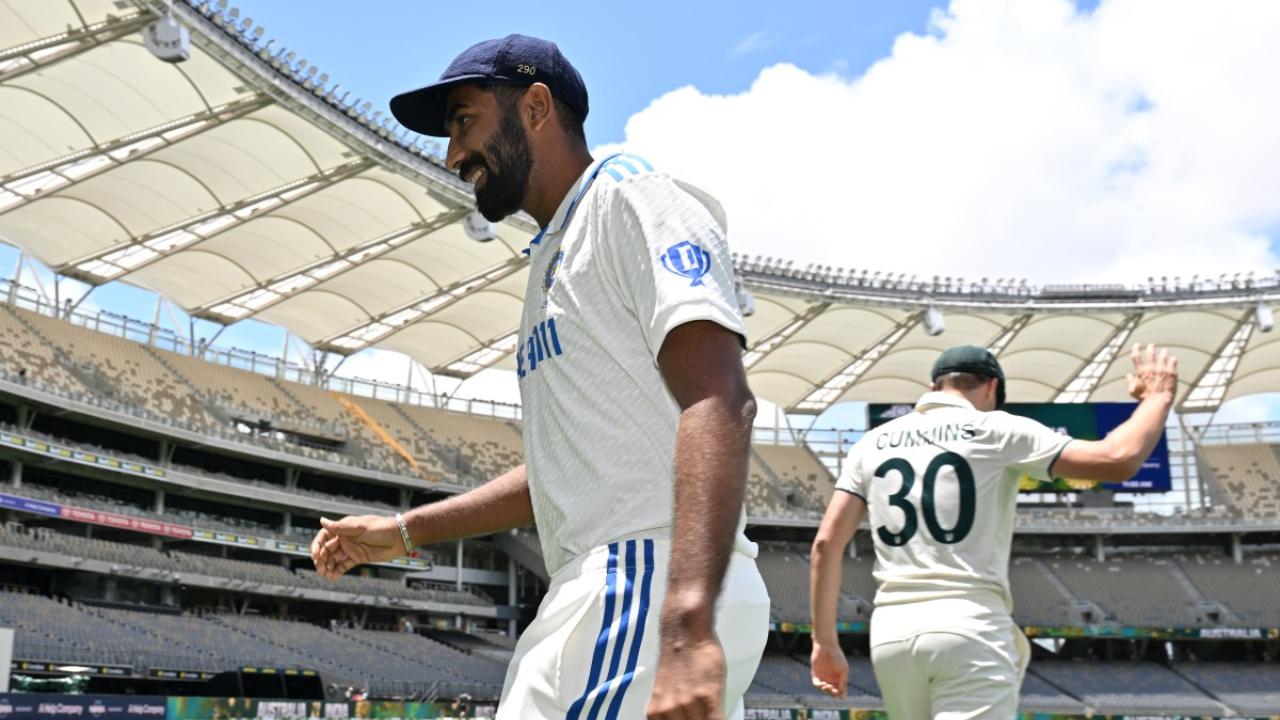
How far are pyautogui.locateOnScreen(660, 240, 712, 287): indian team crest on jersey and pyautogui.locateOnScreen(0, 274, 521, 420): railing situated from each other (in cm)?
4880

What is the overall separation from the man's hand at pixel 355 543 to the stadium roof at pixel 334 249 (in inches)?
1137

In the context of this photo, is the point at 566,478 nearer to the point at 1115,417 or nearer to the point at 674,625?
the point at 674,625

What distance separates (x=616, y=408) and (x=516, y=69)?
90 cm

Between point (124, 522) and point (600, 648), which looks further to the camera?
point (124, 522)

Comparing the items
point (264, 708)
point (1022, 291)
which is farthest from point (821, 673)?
point (1022, 291)

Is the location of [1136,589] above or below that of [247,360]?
below

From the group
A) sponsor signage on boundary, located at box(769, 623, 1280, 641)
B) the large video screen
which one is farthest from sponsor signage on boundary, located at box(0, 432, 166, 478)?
the large video screen

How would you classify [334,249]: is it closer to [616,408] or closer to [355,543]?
[355,543]

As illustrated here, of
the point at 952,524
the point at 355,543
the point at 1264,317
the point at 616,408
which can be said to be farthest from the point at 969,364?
the point at 1264,317

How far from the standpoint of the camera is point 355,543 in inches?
155

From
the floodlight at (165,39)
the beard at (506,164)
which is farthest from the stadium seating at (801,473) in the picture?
the beard at (506,164)

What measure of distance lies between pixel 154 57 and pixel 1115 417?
40.1 m

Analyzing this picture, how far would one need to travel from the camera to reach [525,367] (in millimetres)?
3062

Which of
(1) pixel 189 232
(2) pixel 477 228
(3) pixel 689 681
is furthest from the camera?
(1) pixel 189 232
